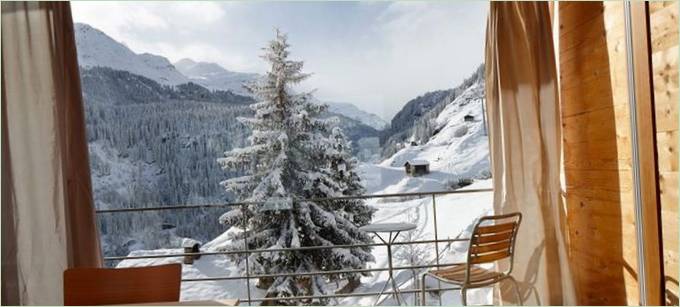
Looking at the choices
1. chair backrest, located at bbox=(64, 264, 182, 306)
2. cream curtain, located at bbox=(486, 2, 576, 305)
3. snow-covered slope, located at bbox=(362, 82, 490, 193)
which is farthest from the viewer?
snow-covered slope, located at bbox=(362, 82, 490, 193)

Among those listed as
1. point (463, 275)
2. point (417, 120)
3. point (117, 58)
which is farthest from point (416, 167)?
point (117, 58)

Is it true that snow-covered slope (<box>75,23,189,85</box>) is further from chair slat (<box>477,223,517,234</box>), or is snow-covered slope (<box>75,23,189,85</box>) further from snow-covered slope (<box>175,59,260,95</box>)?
chair slat (<box>477,223,517,234</box>)

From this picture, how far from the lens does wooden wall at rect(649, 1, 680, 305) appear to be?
199 cm

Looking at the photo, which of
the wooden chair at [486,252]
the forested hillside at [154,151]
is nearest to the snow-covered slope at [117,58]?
the forested hillside at [154,151]

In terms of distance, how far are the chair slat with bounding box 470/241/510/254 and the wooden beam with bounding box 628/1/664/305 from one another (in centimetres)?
65

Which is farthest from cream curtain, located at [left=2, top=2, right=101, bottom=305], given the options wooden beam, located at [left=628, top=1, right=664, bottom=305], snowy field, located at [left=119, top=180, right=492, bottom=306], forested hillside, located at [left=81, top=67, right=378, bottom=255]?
wooden beam, located at [left=628, top=1, right=664, bottom=305]

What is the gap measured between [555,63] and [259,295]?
2890mm

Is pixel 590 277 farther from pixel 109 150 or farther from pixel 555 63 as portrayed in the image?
pixel 109 150

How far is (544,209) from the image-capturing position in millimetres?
2904

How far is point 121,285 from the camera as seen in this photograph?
1.72 metres

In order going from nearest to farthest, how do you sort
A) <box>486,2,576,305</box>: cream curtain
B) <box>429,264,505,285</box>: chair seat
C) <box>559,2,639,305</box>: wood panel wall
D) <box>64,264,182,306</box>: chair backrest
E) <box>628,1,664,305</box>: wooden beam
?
<box>64,264,182,306</box>: chair backrest, <box>628,1,664,305</box>: wooden beam, <box>559,2,639,305</box>: wood panel wall, <box>429,264,505,285</box>: chair seat, <box>486,2,576,305</box>: cream curtain

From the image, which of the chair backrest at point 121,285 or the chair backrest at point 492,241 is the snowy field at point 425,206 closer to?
the chair backrest at point 492,241

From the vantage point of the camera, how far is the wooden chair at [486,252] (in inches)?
101

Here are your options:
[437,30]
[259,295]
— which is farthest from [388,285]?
[437,30]
